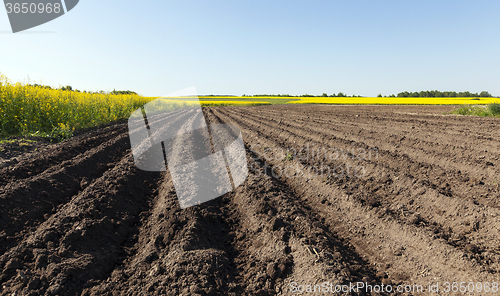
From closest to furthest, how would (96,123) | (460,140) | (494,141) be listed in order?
(494,141), (460,140), (96,123)

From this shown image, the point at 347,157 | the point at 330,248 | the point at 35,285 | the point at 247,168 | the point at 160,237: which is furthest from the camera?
the point at 347,157

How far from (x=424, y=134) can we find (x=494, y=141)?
6.46 feet

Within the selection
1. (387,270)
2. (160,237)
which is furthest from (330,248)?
(160,237)

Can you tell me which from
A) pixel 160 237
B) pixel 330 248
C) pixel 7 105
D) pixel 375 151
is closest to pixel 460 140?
pixel 375 151

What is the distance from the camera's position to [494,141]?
7.68 metres

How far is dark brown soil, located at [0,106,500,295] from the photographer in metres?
2.62

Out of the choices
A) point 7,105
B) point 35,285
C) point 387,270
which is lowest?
point 387,270

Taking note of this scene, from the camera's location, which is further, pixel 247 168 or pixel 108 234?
pixel 247 168

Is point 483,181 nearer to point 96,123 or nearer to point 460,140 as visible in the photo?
point 460,140

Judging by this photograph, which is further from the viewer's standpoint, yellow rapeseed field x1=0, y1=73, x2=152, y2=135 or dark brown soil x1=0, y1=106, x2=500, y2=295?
yellow rapeseed field x1=0, y1=73, x2=152, y2=135

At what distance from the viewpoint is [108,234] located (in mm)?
3512

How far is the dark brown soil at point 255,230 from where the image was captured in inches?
103

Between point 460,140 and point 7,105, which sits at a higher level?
point 7,105

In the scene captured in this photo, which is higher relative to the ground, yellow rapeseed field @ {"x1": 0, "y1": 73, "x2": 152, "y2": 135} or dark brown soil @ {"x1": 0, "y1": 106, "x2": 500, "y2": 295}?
yellow rapeseed field @ {"x1": 0, "y1": 73, "x2": 152, "y2": 135}
